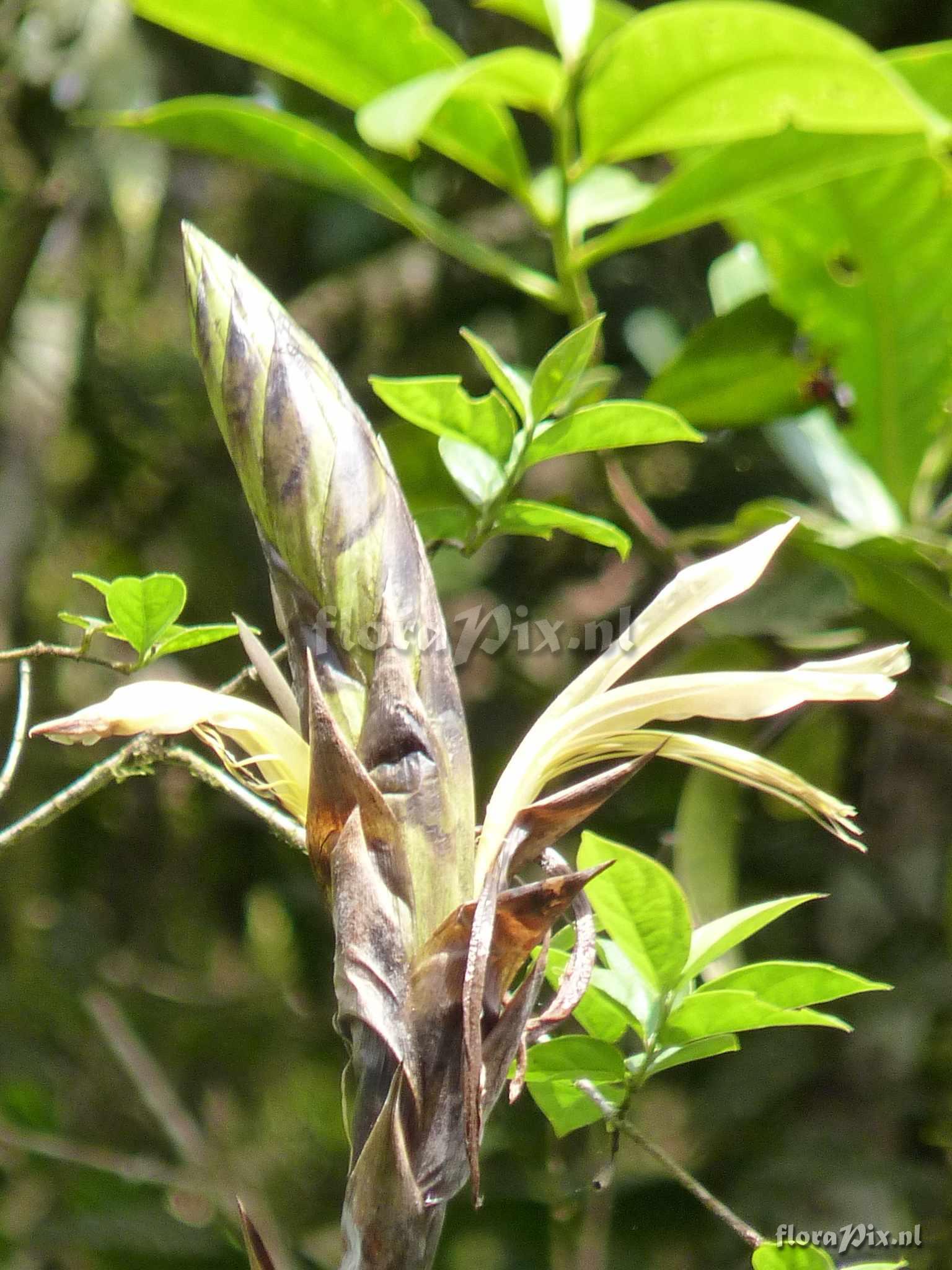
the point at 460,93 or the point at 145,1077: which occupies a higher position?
the point at 460,93

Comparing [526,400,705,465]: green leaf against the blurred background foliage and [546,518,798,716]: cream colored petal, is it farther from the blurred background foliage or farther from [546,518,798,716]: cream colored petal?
the blurred background foliage

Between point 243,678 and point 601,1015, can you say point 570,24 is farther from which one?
point 601,1015

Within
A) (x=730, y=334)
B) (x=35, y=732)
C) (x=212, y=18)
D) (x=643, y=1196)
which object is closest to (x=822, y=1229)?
(x=643, y=1196)

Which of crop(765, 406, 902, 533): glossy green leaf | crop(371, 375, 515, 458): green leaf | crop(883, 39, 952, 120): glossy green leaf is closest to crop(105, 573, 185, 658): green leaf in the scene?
crop(371, 375, 515, 458): green leaf

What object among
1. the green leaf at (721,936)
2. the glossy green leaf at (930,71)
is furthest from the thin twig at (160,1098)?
the glossy green leaf at (930,71)

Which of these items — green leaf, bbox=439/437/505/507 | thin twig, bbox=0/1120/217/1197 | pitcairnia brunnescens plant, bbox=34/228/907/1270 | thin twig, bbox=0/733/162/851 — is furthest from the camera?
thin twig, bbox=0/1120/217/1197

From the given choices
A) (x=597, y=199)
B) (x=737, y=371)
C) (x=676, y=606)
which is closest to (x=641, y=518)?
(x=737, y=371)

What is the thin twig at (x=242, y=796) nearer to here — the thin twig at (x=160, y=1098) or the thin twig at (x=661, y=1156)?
the thin twig at (x=661, y=1156)
